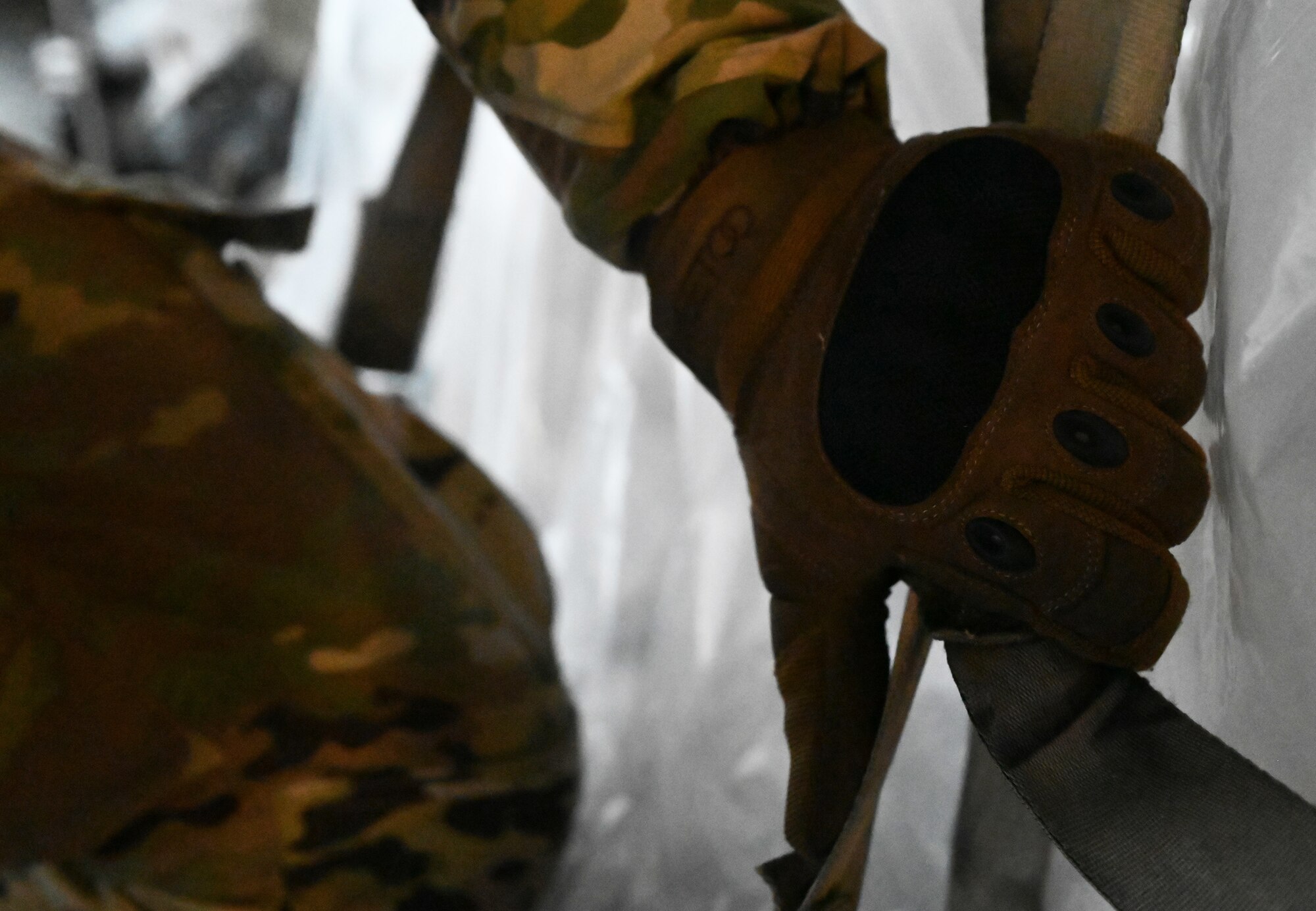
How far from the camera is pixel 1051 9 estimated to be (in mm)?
318

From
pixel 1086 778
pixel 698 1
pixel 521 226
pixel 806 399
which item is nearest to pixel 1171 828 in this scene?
pixel 1086 778

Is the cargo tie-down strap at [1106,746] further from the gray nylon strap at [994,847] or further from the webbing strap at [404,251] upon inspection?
the webbing strap at [404,251]

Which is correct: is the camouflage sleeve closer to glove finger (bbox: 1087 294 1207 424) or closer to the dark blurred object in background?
glove finger (bbox: 1087 294 1207 424)

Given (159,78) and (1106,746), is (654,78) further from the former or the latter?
(159,78)

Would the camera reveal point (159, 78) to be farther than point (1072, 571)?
Yes

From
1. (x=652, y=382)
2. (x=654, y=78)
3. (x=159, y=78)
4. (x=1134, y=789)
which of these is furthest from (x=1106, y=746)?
(x=159, y=78)

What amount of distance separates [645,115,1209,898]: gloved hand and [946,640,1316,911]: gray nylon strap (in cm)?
1

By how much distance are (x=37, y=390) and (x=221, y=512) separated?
6cm

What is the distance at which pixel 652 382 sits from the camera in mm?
575

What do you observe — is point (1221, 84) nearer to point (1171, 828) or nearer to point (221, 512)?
point (1171, 828)

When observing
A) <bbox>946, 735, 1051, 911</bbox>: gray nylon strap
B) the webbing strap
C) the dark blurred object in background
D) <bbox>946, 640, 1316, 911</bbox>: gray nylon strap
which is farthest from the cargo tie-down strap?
the dark blurred object in background

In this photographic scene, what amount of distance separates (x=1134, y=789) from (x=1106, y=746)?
0.04 ft

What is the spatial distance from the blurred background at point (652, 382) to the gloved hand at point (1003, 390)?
0.04m

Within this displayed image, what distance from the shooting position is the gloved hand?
0.25 metres
